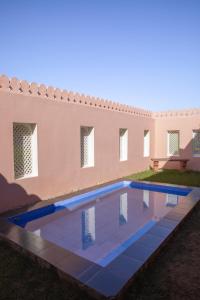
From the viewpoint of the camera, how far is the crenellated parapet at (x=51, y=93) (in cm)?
580

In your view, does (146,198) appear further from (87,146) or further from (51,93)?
(51,93)

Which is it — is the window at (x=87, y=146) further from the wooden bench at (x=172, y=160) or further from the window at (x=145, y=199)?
the wooden bench at (x=172, y=160)

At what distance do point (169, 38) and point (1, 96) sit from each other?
331 inches

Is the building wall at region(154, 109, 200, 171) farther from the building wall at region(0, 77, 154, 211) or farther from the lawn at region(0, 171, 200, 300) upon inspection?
the lawn at region(0, 171, 200, 300)

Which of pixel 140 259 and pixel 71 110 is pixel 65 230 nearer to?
pixel 140 259

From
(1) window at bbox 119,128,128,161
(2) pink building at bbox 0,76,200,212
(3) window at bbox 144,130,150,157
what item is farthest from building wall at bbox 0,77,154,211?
(3) window at bbox 144,130,150,157

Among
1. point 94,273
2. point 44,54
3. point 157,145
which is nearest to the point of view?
point 94,273

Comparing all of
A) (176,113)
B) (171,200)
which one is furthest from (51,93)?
(176,113)

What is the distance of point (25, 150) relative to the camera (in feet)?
21.5

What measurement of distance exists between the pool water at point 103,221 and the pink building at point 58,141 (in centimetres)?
86

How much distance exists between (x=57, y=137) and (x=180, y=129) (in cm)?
885

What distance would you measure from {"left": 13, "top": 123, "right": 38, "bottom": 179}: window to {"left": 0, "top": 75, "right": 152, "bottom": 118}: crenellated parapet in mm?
987

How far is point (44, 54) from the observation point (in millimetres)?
10969

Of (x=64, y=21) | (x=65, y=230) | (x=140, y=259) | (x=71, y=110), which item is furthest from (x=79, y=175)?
(x=64, y=21)
